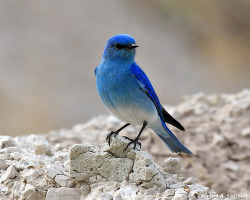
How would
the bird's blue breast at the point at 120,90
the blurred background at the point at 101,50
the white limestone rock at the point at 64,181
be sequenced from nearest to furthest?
the white limestone rock at the point at 64,181
the bird's blue breast at the point at 120,90
the blurred background at the point at 101,50

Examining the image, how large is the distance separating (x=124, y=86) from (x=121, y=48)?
1.17 feet

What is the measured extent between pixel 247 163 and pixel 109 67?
8.68 ft

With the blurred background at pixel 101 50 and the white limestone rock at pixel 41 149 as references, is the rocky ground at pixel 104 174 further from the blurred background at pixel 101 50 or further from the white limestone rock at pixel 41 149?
the blurred background at pixel 101 50

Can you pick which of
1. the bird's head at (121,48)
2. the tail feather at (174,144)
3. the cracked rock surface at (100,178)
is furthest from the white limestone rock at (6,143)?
the tail feather at (174,144)

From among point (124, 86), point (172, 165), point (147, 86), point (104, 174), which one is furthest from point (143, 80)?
point (104, 174)

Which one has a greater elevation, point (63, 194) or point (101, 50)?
point (101, 50)

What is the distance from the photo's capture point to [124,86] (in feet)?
14.7

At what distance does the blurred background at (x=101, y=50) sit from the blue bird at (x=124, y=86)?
270 inches

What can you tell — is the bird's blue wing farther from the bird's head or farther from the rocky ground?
the rocky ground

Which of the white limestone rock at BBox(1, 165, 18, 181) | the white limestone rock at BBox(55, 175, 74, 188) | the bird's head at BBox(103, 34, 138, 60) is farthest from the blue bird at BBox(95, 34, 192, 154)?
the white limestone rock at BBox(1, 165, 18, 181)

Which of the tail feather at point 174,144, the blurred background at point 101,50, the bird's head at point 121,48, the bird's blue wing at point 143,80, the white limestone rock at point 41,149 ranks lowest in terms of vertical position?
the white limestone rock at point 41,149

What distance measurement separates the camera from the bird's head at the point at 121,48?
14.9 ft

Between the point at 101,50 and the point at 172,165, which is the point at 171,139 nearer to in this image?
the point at 172,165

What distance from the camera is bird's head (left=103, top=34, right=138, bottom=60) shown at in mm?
4555
